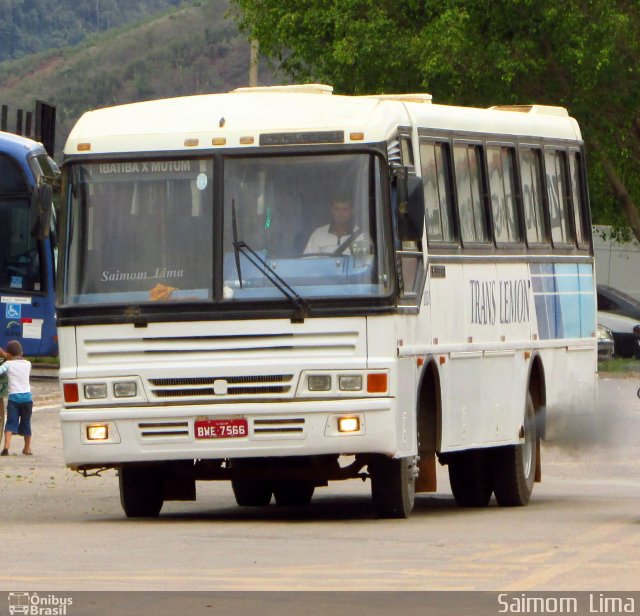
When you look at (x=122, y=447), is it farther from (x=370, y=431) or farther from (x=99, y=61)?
(x=99, y=61)

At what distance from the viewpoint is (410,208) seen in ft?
44.2

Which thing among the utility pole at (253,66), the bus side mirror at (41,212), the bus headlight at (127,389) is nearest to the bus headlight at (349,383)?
the bus headlight at (127,389)

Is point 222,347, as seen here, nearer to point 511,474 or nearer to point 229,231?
point 229,231

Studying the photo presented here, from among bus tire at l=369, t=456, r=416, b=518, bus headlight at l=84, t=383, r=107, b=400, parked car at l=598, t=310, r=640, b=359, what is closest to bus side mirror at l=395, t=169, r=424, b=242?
bus tire at l=369, t=456, r=416, b=518

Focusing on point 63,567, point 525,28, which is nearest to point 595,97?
point 525,28

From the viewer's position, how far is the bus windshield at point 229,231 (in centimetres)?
1342

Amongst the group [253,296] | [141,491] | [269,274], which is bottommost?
[141,491]

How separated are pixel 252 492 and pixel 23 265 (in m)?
17.7

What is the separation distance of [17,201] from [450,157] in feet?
→ 62.0

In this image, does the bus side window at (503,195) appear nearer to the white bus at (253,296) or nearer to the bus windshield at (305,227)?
the white bus at (253,296)

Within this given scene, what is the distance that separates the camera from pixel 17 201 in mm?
33031

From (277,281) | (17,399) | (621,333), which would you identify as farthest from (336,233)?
(621,333)

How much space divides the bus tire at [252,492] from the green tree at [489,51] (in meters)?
22.0

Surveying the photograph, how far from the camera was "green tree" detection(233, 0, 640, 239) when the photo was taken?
3747 cm
